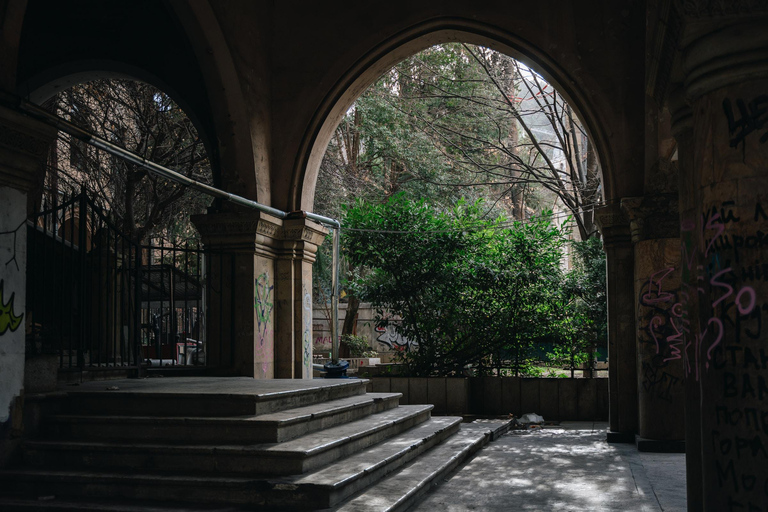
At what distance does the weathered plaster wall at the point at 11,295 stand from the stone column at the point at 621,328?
663cm

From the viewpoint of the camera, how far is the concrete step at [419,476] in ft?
16.9

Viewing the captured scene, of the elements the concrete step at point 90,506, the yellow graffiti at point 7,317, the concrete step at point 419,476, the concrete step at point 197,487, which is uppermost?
the yellow graffiti at point 7,317

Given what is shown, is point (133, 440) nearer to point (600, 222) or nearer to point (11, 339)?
point (11, 339)

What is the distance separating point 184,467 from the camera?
5.37 m

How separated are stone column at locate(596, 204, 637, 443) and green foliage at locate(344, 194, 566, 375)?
3.92 metres

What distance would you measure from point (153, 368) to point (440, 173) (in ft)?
46.1

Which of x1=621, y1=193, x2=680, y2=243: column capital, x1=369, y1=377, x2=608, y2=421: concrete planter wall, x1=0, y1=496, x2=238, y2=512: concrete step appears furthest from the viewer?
x1=369, y1=377, x2=608, y2=421: concrete planter wall

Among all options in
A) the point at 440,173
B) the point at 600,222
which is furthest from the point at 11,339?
the point at 440,173

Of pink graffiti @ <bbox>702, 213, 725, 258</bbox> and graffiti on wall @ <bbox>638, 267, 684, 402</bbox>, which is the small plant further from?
pink graffiti @ <bbox>702, 213, 725, 258</bbox>

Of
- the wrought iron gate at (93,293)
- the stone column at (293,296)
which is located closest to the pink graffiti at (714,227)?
the wrought iron gate at (93,293)

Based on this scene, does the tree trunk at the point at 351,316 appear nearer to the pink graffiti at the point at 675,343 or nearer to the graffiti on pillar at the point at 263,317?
the graffiti on pillar at the point at 263,317

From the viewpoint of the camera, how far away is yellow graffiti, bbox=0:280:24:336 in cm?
516

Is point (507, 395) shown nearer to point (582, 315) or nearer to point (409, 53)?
point (582, 315)

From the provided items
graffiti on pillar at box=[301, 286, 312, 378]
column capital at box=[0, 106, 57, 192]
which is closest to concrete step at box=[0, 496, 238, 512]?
column capital at box=[0, 106, 57, 192]
